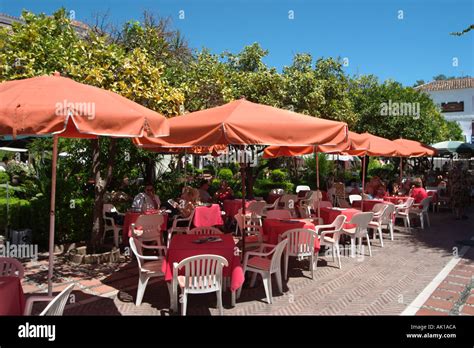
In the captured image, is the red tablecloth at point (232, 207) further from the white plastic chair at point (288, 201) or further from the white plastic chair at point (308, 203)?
the white plastic chair at point (308, 203)

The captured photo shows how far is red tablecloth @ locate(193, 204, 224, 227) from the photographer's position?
8297mm

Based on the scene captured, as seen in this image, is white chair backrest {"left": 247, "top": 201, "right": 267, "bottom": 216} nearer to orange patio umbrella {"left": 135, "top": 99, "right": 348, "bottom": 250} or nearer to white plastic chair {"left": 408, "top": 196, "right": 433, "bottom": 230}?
orange patio umbrella {"left": 135, "top": 99, "right": 348, "bottom": 250}

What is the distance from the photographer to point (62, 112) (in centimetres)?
320

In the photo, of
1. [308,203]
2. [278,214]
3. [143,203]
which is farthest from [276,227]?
[308,203]

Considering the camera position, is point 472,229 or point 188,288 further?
point 472,229

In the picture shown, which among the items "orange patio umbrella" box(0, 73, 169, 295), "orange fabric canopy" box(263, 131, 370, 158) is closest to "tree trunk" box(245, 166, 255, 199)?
"orange fabric canopy" box(263, 131, 370, 158)

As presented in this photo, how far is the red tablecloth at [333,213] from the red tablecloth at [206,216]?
2.37 metres

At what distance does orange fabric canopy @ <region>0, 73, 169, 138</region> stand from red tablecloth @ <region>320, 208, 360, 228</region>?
5.01 meters

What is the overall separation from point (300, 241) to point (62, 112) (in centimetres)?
404
